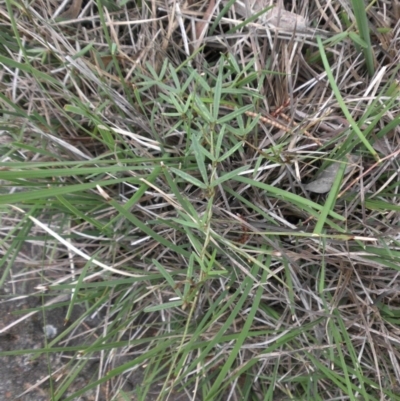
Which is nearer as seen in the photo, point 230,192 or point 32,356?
point 230,192

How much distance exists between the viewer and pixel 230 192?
0.90 meters

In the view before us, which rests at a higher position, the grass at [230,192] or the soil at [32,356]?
the grass at [230,192]

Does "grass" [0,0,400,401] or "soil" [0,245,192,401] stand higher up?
"grass" [0,0,400,401]

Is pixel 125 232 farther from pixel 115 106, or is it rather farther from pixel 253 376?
pixel 253 376

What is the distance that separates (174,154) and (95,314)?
0.38 m

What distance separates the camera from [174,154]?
94cm

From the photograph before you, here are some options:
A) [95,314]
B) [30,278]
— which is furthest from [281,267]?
A: [30,278]

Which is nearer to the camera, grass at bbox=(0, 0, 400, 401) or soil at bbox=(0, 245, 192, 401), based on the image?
grass at bbox=(0, 0, 400, 401)

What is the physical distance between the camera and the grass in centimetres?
88

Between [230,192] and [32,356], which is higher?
[230,192]

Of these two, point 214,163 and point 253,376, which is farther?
point 253,376

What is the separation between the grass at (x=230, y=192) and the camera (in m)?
0.88

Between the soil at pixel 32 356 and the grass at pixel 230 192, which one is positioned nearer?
the grass at pixel 230 192

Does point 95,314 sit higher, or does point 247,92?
point 247,92
